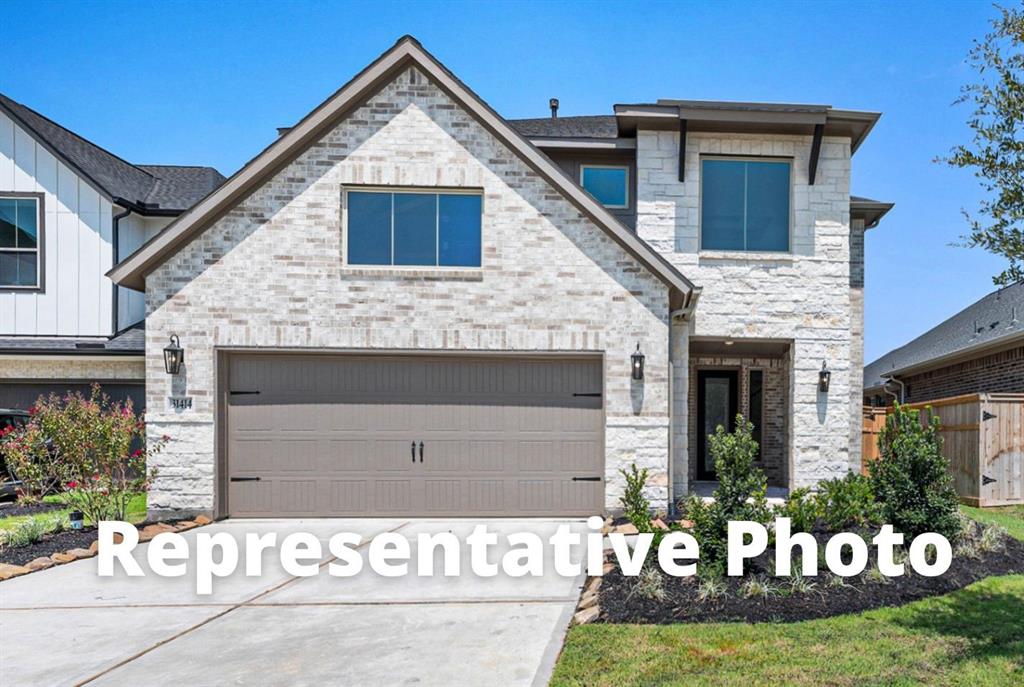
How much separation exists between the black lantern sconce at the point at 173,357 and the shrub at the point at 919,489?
918cm

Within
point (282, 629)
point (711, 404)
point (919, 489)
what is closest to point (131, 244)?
point (282, 629)

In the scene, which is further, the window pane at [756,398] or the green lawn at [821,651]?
the window pane at [756,398]

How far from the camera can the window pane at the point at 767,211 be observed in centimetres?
1272

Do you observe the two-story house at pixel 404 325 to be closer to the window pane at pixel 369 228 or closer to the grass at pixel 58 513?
the window pane at pixel 369 228

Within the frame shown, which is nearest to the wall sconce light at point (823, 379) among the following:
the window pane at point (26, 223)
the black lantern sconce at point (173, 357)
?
the black lantern sconce at point (173, 357)

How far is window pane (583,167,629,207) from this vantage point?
13.5 meters

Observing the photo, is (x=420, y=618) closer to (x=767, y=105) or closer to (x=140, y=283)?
(x=140, y=283)

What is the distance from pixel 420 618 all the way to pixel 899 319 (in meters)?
29.6

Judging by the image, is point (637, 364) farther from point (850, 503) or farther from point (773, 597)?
point (773, 597)

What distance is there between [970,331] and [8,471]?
21.4 metres

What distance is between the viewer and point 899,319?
3086cm

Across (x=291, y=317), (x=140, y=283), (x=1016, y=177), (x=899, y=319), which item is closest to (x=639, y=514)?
(x=1016, y=177)

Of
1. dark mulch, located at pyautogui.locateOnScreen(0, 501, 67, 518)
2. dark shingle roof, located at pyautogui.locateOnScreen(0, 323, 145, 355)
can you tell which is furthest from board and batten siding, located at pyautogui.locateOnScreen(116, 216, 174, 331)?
dark mulch, located at pyautogui.locateOnScreen(0, 501, 67, 518)

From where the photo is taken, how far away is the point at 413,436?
1138 cm
